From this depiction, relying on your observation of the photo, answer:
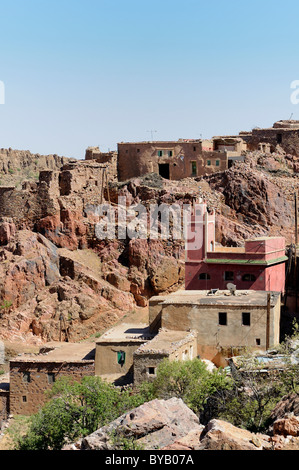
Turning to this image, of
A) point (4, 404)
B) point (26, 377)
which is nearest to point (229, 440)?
point (26, 377)

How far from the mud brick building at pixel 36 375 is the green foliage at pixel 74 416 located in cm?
493

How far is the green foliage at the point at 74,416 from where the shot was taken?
2558cm

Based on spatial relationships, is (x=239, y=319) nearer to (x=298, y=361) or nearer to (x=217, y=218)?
(x=298, y=361)

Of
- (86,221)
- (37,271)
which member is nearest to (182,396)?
(37,271)

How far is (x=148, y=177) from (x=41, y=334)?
13702 mm

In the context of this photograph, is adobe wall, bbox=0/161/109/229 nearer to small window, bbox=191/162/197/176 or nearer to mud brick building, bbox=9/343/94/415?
small window, bbox=191/162/197/176

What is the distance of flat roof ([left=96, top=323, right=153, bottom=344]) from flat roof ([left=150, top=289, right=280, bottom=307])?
5.76ft

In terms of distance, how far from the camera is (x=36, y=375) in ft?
109

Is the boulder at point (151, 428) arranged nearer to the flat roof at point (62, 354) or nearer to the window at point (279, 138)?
the flat roof at point (62, 354)

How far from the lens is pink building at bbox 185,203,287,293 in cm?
3975

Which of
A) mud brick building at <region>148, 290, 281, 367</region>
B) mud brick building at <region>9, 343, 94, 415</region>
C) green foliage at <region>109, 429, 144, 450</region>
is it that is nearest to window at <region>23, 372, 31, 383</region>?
mud brick building at <region>9, 343, 94, 415</region>

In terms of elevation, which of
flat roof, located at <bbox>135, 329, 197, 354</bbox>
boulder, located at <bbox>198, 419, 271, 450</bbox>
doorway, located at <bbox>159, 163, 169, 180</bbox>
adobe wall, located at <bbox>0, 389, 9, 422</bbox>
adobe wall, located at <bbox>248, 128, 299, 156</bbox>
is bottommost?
adobe wall, located at <bbox>0, 389, 9, 422</bbox>

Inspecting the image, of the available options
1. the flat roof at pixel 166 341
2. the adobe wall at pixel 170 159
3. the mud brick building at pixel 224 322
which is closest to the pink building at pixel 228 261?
the mud brick building at pixel 224 322

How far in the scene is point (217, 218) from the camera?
4728cm
